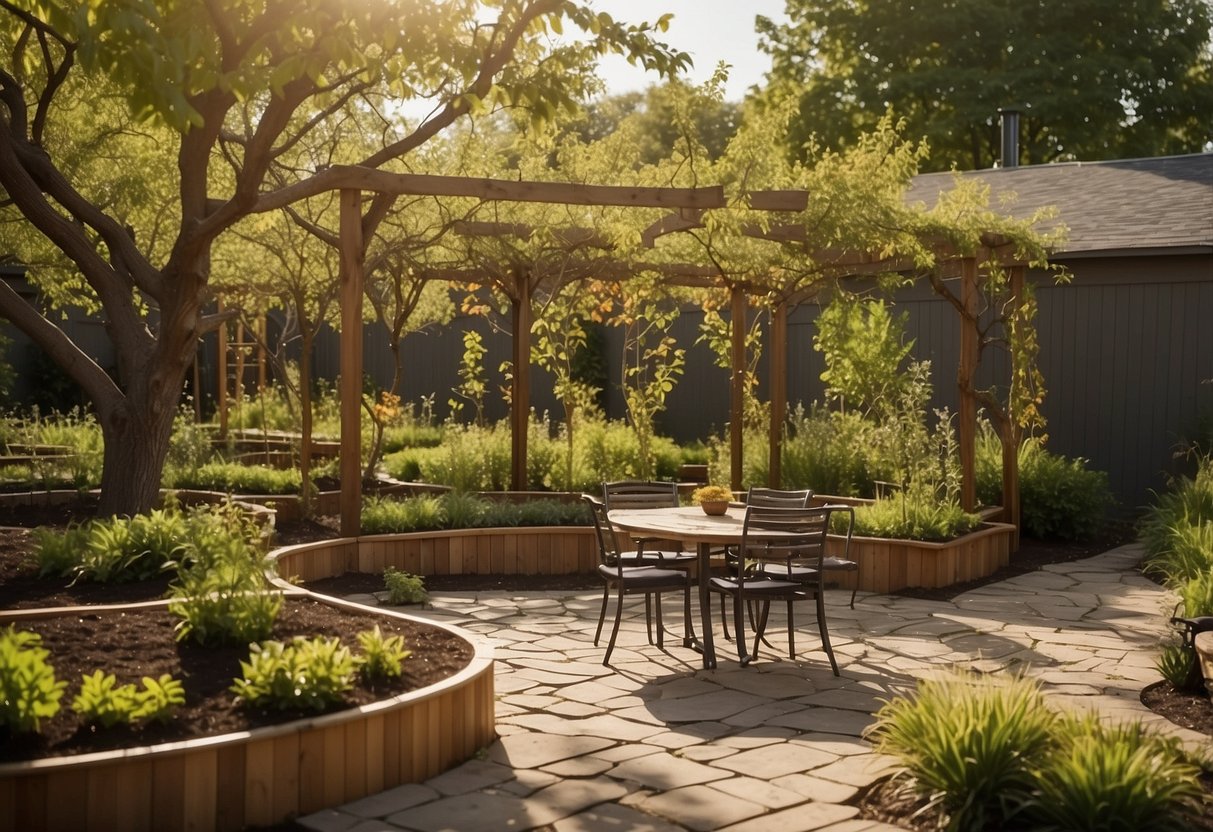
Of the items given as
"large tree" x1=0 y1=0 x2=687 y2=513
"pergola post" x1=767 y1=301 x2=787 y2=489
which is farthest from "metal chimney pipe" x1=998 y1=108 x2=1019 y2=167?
"large tree" x1=0 y1=0 x2=687 y2=513

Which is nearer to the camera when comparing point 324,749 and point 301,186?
point 324,749

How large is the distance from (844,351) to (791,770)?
8.35m

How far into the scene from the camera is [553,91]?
7.20 m

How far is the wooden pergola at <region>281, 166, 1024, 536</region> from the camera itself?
29.8 ft

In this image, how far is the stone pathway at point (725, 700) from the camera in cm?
441

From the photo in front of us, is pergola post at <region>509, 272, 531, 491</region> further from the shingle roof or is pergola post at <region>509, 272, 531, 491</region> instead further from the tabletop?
the shingle roof

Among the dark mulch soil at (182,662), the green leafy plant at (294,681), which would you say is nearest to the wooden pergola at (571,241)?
the dark mulch soil at (182,662)

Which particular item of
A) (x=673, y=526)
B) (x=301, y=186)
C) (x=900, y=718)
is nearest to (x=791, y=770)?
(x=900, y=718)

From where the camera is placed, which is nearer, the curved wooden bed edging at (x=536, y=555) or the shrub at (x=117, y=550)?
the shrub at (x=117, y=550)

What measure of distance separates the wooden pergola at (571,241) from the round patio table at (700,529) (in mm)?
2439

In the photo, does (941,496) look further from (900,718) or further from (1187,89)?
(1187,89)

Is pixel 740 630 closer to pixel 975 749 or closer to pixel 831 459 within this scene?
pixel 975 749

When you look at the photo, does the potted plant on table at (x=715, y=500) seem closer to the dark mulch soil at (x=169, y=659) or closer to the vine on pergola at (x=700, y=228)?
the dark mulch soil at (x=169, y=659)

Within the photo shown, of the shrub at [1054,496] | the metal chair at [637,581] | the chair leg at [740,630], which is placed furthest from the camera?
the shrub at [1054,496]
